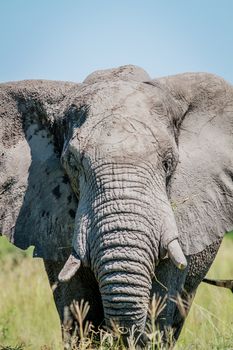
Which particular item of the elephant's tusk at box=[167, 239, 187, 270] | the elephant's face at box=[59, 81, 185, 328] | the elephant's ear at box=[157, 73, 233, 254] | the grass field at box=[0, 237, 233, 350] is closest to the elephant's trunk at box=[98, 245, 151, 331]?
the elephant's face at box=[59, 81, 185, 328]

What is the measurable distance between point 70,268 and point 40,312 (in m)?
4.61

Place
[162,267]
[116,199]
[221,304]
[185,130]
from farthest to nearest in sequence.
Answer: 1. [221,304]
2. [185,130]
3. [162,267]
4. [116,199]

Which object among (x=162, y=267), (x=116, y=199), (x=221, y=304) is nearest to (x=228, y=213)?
(x=162, y=267)

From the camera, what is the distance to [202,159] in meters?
9.89

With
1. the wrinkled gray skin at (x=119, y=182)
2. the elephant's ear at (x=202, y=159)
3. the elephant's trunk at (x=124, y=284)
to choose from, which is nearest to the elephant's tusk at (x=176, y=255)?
the wrinkled gray skin at (x=119, y=182)

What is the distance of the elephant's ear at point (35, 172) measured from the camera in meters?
9.70

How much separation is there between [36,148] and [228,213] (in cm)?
152

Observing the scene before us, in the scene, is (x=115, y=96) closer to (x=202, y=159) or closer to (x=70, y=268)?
(x=202, y=159)

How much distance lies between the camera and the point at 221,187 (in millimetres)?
9984

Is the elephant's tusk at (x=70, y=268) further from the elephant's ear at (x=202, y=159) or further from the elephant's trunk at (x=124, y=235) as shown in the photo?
the elephant's ear at (x=202, y=159)

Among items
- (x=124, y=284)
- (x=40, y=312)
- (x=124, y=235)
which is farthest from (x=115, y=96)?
(x=40, y=312)

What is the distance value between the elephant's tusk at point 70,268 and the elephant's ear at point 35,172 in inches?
31.5

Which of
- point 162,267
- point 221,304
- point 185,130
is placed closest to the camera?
point 162,267

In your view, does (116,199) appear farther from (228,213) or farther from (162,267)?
(228,213)
